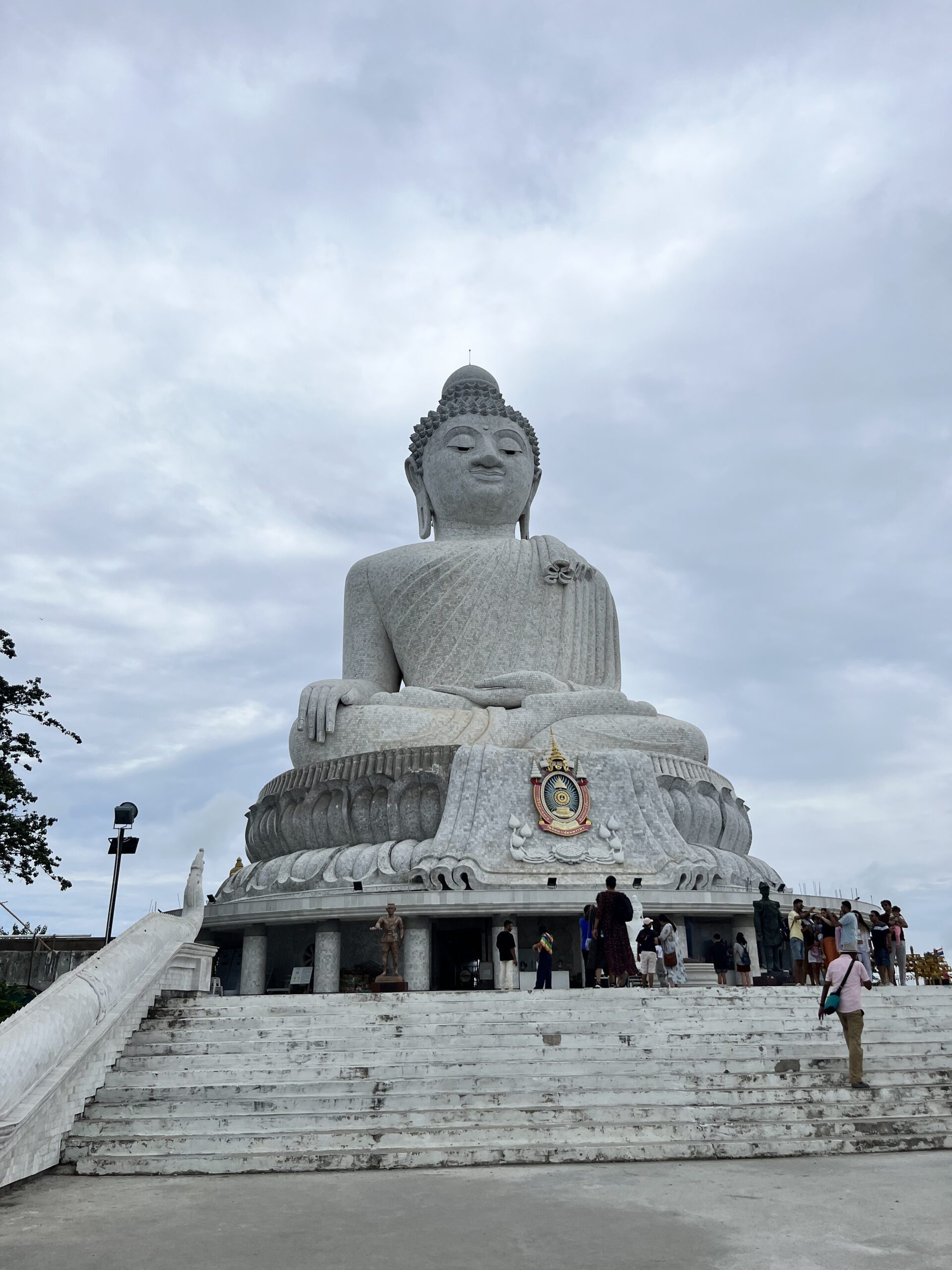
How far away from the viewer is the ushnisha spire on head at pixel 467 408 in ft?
60.1

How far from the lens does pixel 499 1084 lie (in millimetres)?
6145

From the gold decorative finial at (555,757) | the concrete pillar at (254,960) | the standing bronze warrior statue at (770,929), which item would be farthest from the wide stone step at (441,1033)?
the gold decorative finial at (555,757)

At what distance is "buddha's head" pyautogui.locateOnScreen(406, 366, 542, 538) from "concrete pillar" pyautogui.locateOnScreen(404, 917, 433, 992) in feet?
26.9

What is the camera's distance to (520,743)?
1427cm

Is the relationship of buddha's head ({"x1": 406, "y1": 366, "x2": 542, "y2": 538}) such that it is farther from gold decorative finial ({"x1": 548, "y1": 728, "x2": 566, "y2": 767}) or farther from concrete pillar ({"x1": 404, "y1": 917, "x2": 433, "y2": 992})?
concrete pillar ({"x1": 404, "y1": 917, "x2": 433, "y2": 992})

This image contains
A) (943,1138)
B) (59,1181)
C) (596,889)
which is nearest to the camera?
(59,1181)

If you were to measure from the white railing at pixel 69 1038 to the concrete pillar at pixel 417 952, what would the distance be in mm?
3834

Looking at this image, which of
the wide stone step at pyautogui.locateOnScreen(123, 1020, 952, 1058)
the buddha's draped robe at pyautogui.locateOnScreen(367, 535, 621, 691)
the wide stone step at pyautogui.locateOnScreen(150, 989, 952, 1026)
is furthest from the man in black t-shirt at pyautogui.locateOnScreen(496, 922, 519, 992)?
the buddha's draped robe at pyautogui.locateOnScreen(367, 535, 621, 691)

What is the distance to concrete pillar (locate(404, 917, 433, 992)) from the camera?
466 inches

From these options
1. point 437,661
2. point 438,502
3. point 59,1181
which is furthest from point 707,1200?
point 438,502

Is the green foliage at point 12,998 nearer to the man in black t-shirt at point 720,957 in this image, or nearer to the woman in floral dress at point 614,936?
the woman in floral dress at point 614,936

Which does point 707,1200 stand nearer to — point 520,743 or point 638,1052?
point 638,1052

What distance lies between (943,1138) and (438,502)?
14150 mm

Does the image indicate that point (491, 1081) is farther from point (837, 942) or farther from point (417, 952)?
point (417, 952)
